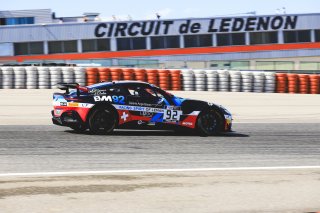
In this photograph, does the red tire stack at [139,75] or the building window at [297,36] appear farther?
the building window at [297,36]

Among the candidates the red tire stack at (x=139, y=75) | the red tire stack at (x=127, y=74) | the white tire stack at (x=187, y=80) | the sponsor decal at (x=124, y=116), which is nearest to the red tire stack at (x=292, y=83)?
the white tire stack at (x=187, y=80)

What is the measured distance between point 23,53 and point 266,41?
57.6 ft

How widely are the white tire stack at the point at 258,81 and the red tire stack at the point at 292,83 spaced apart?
126cm

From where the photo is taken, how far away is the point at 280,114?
21.9 m

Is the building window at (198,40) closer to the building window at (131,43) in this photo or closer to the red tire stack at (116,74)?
the building window at (131,43)

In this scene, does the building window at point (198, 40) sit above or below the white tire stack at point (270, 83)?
above

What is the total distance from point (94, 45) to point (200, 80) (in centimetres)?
2073

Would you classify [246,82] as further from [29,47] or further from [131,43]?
[29,47]

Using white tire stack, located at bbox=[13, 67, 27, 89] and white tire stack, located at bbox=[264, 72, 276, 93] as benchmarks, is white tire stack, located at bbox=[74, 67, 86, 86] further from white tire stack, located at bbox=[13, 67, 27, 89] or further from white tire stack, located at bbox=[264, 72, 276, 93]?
white tire stack, located at bbox=[264, 72, 276, 93]

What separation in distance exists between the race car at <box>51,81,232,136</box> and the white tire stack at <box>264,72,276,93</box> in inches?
518

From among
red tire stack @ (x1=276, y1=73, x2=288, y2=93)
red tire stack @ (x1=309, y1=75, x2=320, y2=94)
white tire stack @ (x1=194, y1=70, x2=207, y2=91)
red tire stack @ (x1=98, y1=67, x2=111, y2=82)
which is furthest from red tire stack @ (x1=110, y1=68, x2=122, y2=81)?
red tire stack @ (x1=309, y1=75, x2=320, y2=94)

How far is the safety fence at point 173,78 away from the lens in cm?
2642

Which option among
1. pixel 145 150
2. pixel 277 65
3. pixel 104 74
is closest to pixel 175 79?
pixel 104 74

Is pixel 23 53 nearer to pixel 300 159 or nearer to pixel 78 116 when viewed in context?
pixel 78 116
